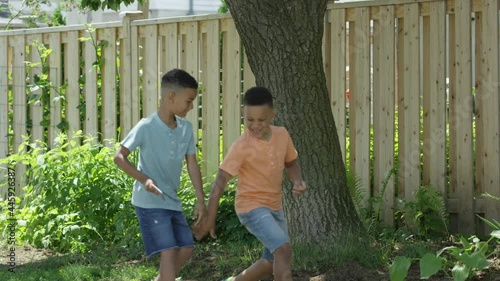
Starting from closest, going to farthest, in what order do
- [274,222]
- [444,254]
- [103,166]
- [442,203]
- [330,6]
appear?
[274,222], [444,254], [442,203], [330,6], [103,166]

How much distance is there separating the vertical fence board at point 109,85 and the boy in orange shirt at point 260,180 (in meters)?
4.40

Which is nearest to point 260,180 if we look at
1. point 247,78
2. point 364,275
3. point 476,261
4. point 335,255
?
point 364,275

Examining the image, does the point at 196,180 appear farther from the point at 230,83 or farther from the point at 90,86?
the point at 90,86

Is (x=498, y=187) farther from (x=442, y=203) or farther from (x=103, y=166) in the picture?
(x=103, y=166)

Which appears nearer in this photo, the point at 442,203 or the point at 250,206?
the point at 250,206

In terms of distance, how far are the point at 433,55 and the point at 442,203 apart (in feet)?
3.98

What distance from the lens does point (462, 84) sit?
7.42m

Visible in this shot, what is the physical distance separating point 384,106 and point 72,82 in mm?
3835

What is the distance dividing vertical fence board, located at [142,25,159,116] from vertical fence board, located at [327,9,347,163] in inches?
80.9

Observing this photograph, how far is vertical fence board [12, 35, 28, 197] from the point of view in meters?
10.5

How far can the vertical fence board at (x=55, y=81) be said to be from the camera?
1015cm

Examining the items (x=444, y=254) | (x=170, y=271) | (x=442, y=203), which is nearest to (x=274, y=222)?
(x=170, y=271)

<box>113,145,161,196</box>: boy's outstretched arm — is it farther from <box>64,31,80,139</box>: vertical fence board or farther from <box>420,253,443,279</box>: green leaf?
<box>64,31,80,139</box>: vertical fence board

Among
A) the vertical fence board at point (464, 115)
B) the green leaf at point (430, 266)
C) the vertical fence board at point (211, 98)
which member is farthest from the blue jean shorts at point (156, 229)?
the vertical fence board at point (211, 98)
